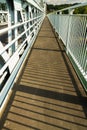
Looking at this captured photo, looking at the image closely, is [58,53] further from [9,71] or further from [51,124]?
[51,124]

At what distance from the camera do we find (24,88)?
3.24 metres

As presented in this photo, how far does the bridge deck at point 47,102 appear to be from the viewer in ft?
7.66

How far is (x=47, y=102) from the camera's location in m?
2.81

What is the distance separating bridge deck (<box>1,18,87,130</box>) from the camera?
2.34 metres

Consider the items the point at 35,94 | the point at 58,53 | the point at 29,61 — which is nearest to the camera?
the point at 35,94

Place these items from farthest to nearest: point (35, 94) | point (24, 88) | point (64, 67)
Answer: point (64, 67) → point (24, 88) → point (35, 94)

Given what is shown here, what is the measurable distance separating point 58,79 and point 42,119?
141 cm

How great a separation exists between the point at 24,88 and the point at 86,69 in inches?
47.0

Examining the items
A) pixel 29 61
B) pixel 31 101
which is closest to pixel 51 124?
pixel 31 101

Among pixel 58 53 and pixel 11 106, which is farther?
pixel 58 53

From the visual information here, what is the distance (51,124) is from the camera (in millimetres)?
2322

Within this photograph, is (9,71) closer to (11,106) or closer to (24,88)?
(24,88)

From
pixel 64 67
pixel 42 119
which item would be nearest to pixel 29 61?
pixel 64 67

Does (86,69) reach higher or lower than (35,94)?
higher
